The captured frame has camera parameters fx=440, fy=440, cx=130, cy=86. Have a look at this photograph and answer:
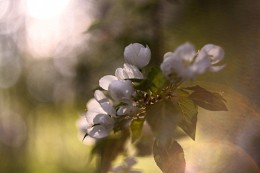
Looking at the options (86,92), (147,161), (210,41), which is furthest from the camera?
(86,92)

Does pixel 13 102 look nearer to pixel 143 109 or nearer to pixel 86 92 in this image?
pixel 86 92

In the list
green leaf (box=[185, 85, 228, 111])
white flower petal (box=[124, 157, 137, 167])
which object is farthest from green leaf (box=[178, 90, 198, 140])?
white flower petal (box=[124, 157, 137, 167])

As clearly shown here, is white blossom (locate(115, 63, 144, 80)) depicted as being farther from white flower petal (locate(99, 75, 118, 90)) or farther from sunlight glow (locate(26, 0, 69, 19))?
sunlight glow (locate(26, 0, 69, 19))

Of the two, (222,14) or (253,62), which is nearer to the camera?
(253,62)

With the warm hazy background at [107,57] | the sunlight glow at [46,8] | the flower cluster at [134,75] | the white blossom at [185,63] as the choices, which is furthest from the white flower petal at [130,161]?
the sunlight glow at [46,8]

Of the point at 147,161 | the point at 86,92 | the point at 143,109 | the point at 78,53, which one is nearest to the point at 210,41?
the point at 147,161

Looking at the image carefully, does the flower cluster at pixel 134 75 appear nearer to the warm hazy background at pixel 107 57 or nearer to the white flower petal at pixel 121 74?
the white flower petal at pixel 121 74

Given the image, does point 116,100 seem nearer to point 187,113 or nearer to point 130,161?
point 187,113
